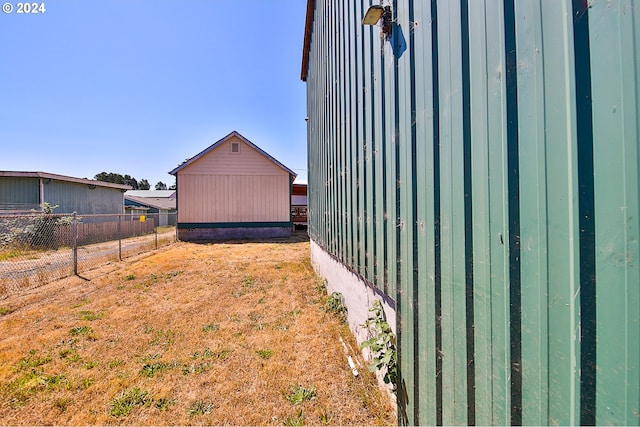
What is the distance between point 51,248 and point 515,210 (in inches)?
513

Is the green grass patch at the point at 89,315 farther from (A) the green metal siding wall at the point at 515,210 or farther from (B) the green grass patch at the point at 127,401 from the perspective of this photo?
(A) the green metal siding wall at the point at 515,210

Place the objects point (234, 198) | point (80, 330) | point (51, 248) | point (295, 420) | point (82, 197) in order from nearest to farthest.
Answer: point (295, 420)
point (80, 330)
point (51, 248)
point (234, 198)
point (82, 197)

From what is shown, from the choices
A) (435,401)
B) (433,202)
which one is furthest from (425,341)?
(433,202)

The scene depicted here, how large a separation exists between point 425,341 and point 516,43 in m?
1.48

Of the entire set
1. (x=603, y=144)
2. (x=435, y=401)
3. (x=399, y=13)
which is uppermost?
(x=399, y=13)

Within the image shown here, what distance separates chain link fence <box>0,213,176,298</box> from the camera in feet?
19.2

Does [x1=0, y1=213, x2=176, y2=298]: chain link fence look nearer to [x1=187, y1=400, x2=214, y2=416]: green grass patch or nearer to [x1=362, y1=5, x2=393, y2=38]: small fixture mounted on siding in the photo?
[x1=187, y1=400, x2=214, y2=416]: green grass patch

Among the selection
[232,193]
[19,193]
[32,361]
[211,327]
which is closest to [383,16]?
[211,327]

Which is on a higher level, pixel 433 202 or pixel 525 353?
pixel 433 202

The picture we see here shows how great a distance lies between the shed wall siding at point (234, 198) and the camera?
1370 centimetres

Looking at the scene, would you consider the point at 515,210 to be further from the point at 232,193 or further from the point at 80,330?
the point at 232,193

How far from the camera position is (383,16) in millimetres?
2051

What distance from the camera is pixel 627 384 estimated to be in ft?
2.21

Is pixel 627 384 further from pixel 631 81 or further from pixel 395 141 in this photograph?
pixel 395 141
